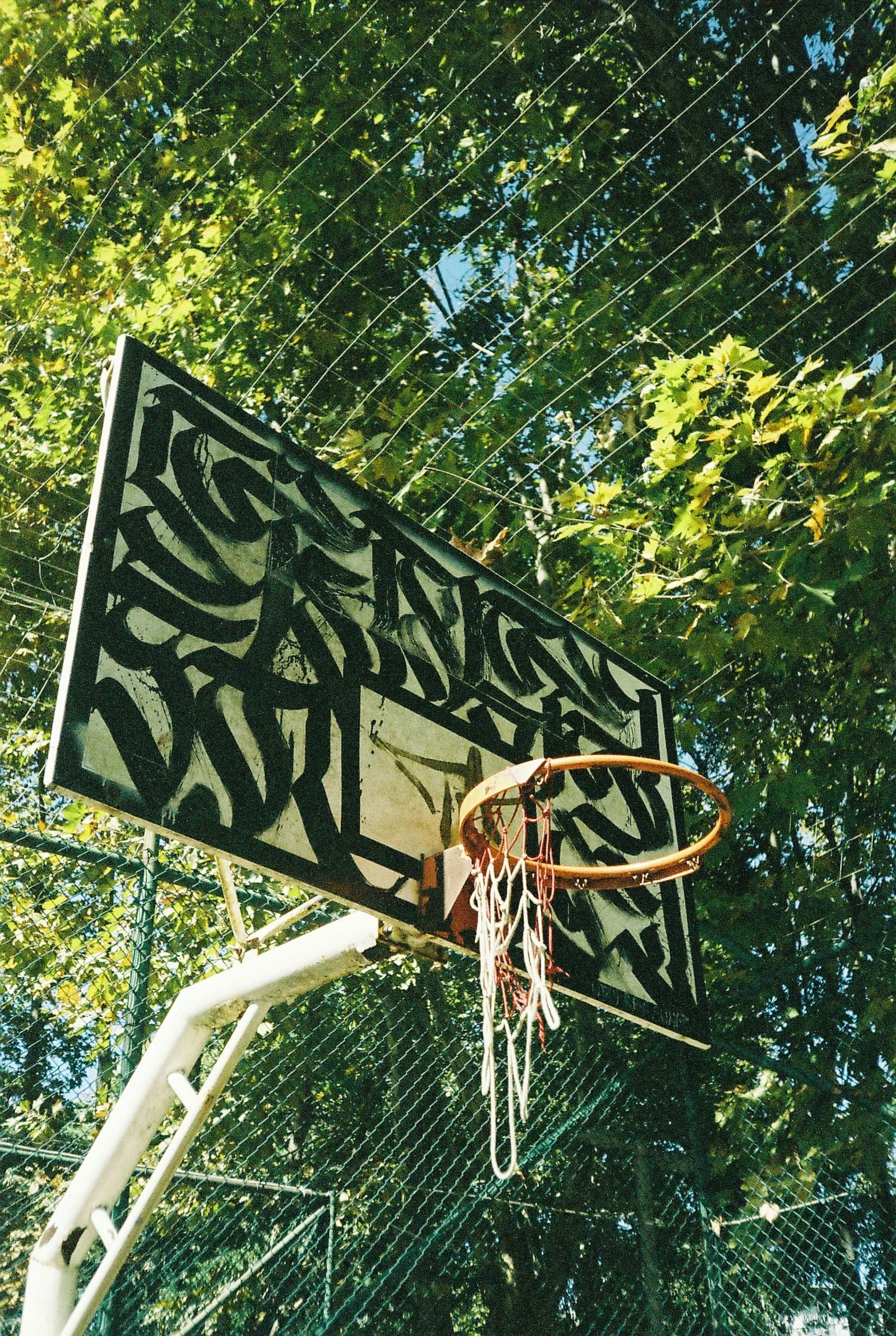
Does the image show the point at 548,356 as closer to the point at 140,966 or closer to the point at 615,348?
the point at 615,348

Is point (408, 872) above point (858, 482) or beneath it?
beneath

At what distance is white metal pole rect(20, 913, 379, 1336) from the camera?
206 cm

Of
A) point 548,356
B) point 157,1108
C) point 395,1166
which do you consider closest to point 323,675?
point 157,1108

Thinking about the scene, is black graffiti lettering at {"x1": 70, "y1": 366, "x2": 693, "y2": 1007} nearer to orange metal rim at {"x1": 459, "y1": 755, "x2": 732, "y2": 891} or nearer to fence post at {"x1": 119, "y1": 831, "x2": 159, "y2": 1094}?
orange metal rim at {"x1": 459, "y1": 755, "x2": 732, "y2": 891}

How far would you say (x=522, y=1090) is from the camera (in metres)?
1.86

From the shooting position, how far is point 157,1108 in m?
2.19

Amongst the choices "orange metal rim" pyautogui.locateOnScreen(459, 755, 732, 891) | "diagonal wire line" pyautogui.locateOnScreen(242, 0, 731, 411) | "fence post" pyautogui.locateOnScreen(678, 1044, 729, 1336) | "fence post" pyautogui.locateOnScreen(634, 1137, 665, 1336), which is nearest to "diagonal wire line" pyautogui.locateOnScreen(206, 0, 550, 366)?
"diagonal wire line" pyautogui.locateOnScreen(242, 0, 731, 411)

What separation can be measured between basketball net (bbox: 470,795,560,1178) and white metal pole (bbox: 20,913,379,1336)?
0.20m

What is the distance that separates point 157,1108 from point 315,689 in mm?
860

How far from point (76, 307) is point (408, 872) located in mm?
2295

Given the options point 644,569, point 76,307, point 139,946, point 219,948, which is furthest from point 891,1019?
point 76,307

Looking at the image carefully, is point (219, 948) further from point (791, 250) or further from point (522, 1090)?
point (791, 250)

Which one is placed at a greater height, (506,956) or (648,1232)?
(648,1232)

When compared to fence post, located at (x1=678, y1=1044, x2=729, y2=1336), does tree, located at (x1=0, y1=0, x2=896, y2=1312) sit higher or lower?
higher
